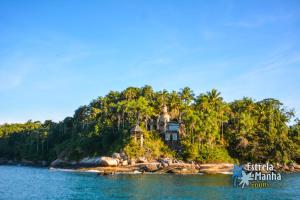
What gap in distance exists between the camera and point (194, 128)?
87.4m

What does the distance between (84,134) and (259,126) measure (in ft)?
149

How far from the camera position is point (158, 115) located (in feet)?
318

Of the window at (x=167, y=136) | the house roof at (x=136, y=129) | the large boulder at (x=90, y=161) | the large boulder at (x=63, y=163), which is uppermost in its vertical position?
the house roof at (x=136, y=129)

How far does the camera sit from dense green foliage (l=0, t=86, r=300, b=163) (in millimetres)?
87500

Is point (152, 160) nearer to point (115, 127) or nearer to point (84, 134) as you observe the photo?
point (115, 127)

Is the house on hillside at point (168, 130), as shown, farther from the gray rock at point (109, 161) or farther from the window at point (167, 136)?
the gray rock at point (109, 161)

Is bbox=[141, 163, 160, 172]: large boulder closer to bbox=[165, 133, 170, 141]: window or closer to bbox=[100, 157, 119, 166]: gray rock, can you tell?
bbox=[100, 157, 119, 166]: gray rock

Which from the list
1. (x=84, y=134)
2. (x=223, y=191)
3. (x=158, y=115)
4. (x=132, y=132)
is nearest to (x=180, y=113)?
(x=158, y=115)

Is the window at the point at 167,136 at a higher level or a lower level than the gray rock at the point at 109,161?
higher

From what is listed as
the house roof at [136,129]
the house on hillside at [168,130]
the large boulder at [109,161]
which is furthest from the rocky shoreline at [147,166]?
the house on hillside at [168,130]

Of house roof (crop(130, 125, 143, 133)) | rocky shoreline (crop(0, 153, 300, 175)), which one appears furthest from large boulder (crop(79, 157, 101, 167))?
house roof (crop(130, 125, 143, 133))

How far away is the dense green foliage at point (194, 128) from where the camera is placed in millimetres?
87500

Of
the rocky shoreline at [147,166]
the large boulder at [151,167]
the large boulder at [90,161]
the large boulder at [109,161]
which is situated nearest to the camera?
the rocky shoreline at [147,166]

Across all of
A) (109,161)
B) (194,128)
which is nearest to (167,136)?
(194,128)
